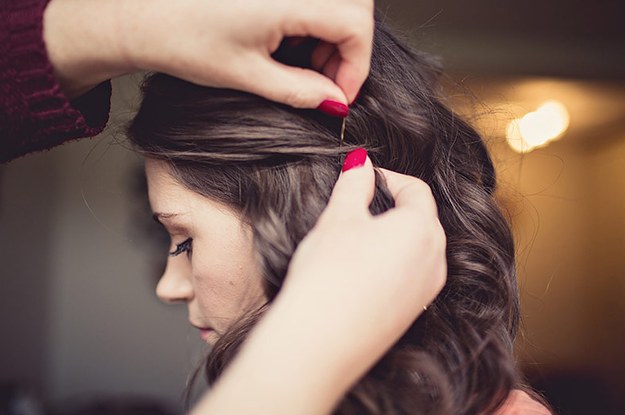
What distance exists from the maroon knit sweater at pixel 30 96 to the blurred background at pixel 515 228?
Result: 1.49 meters

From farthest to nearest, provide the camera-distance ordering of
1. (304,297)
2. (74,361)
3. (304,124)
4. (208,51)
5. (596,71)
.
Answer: (74,361) < (596,71) < (304,124) < (208,51) < (304,297)

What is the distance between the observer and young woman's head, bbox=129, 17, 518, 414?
0.81 metres

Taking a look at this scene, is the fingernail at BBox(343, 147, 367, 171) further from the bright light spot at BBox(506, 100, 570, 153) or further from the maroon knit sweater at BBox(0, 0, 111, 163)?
the bright light spot at BBox(506, 100, 570, 153)

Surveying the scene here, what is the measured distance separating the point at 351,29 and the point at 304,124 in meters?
0.18

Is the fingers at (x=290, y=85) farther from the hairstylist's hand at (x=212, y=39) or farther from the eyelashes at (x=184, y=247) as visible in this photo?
the eyelashes at (x=184, y=247)

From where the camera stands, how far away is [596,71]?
8.54 ft

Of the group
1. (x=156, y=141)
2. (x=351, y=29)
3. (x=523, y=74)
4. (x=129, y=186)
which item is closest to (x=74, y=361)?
(x=129, y=186)

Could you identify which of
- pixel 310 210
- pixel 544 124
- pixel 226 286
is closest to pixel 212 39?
pixel 310 210

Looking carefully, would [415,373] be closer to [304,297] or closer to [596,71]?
[304,297]

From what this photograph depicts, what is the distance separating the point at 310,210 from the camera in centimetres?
84

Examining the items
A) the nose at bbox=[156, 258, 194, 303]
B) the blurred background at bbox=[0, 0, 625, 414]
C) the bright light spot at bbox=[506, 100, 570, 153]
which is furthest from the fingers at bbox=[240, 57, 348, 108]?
the bright light spot at bbox=[506, 100, 570, 153]

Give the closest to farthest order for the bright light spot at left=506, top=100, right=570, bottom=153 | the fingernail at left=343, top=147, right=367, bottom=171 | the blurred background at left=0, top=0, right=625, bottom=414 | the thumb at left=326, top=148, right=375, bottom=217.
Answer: the thumb at left=326, top=148, right=375, bottom=217
the fingernail at left=343, top=147, right=367, bottom=171
the blurred background at left=0, top=0, right=625, bottom=414
the bright light spot at left=506, top=100, right=570, bottom=153

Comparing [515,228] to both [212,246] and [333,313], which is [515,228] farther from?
[333,313]

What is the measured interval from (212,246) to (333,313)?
398 mm
